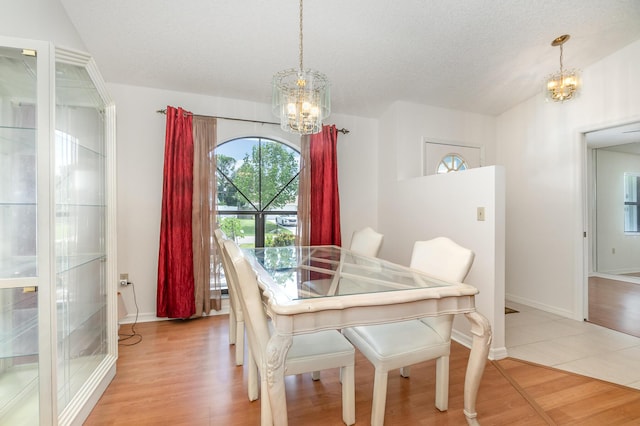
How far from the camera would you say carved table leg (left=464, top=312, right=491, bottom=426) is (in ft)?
4.81

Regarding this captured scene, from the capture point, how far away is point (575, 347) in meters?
2.48

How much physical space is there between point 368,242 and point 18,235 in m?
2.36

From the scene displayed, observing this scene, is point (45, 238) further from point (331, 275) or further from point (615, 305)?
point (615, 305)

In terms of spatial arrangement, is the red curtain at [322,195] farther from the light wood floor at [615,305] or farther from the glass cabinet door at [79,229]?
the light wood floor at [615,305]

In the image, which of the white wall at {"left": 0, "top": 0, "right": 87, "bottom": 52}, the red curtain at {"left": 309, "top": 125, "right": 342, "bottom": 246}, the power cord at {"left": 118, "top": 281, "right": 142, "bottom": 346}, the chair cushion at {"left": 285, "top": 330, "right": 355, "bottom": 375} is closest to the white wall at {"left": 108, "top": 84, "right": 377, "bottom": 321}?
the power cord at {"left": 118, "top": 281, "right": 142, "bottom": 346}

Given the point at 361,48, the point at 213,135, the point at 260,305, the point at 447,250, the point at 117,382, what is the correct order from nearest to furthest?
the point at 260,305, the point at 447,250, the point at 117,382, the point at 361,48, the point at 213,135

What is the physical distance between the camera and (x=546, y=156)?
137 inches

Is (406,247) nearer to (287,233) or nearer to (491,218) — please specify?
(491,218)

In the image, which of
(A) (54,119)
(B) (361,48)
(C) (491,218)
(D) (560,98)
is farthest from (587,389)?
(A) (54,119)

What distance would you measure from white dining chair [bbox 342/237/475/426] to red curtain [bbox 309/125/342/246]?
1.70 m

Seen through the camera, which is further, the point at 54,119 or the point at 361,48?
the point at 361,48

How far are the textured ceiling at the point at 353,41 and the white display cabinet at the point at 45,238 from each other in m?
0.81

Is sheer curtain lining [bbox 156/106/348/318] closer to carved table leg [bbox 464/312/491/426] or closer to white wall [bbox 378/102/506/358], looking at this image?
white wall [bbox 378/102/506/358]

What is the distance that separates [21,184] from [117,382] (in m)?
1.39
